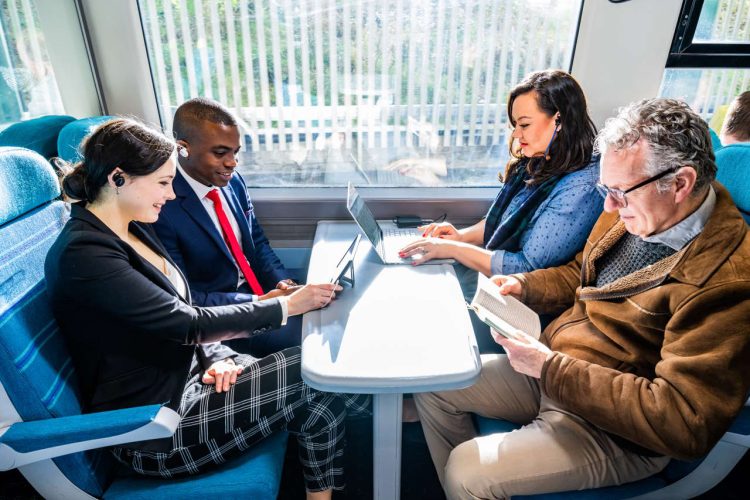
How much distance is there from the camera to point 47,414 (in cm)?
95

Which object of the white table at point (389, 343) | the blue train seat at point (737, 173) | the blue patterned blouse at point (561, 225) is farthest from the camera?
the blue patterned blouse at point (561, 225)

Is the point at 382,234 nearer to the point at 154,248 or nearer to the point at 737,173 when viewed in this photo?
the point at 154,248

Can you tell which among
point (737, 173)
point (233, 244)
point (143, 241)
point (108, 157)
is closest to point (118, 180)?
point (108, 157)

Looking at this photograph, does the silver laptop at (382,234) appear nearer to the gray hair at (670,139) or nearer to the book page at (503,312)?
the book page at (503,312)

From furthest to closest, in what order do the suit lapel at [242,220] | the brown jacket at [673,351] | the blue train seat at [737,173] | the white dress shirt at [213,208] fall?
the suit lapel at [242,220], the white dress shirt at [213,208], the blue train seat at [737,173], the brown jacket at [673,351]

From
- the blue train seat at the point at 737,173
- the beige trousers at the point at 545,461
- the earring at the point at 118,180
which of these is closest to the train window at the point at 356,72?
the blue train seat at the point at 737,173

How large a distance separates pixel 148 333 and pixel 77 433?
0.24 meters

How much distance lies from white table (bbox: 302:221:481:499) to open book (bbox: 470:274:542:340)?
75mm

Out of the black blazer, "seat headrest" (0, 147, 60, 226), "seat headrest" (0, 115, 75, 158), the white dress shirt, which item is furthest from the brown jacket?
"seat headrest" (0, 115, 75, 158)

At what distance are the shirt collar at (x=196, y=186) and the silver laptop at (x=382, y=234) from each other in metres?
0.48

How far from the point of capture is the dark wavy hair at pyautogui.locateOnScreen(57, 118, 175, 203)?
1.04 metres

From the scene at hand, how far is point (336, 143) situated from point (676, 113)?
1.33 meters

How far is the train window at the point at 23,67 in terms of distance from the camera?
1.57 m

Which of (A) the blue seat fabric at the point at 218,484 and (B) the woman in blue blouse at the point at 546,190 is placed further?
(B) the woman in blue blouse at the point at 546,190
